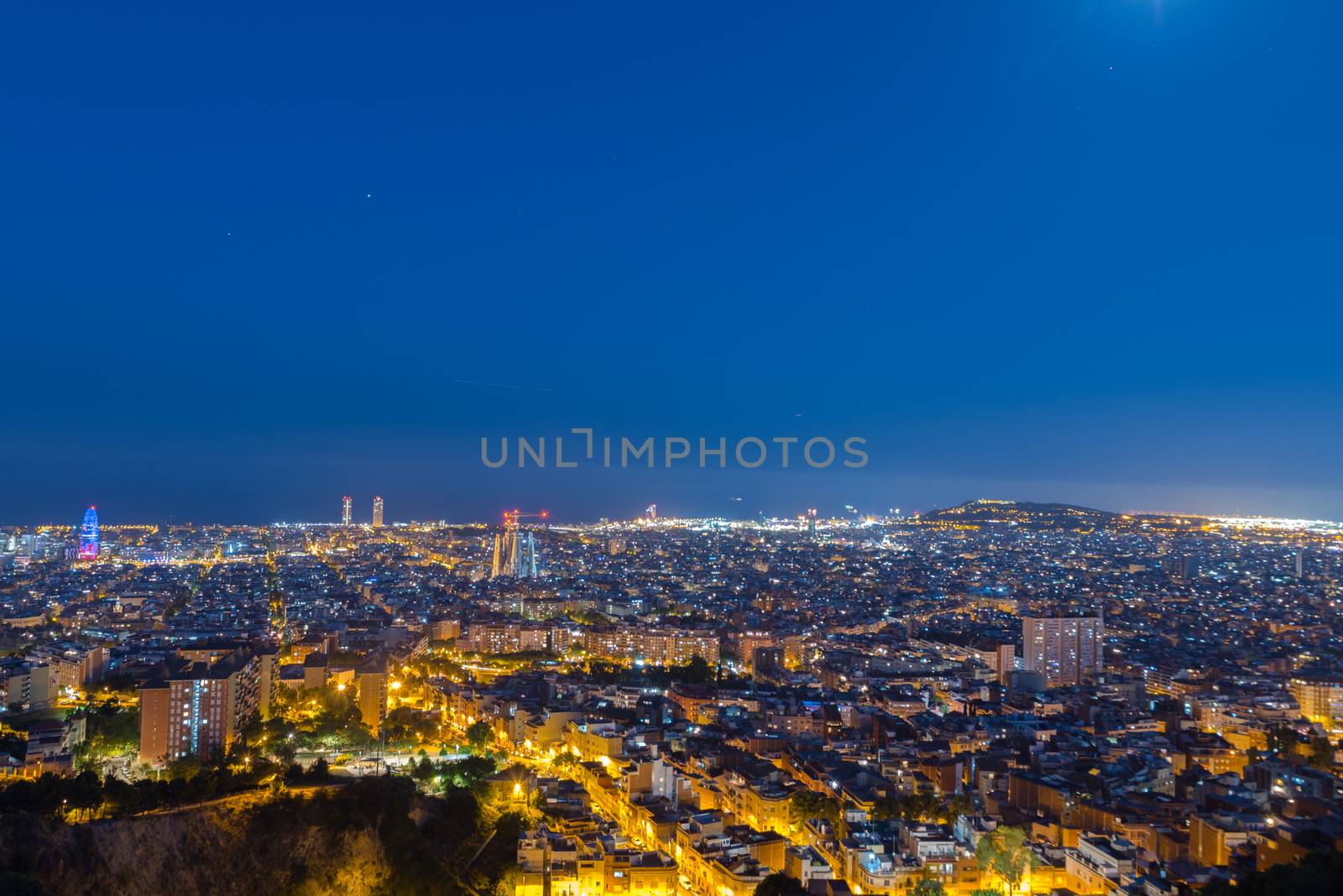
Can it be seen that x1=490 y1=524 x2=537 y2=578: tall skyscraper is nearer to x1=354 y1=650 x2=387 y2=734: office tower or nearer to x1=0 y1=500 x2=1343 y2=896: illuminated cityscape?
x1=0 y1=500 x2=1343 y2=896: illuminated cityscape

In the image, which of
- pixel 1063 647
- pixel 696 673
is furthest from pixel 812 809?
pixel 1063 647

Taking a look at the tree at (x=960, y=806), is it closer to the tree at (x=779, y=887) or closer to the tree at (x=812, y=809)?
the tree at (x=812, y=809)

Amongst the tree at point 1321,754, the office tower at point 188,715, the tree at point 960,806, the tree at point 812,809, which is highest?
the office tower at point 188,715

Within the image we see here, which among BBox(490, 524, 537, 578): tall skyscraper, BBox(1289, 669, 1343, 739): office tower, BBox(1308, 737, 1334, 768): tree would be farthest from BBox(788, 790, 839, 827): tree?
BBox(490, 524, 537, 578): tall skyscraper

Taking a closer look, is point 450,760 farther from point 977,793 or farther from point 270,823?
point 977,793

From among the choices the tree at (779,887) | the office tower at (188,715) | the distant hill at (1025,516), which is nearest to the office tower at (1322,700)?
the tree at (779,887)

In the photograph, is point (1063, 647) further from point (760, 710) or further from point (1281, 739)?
point (760, 710)

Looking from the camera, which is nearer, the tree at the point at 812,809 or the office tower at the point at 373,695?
the tree at the point at 812,809
